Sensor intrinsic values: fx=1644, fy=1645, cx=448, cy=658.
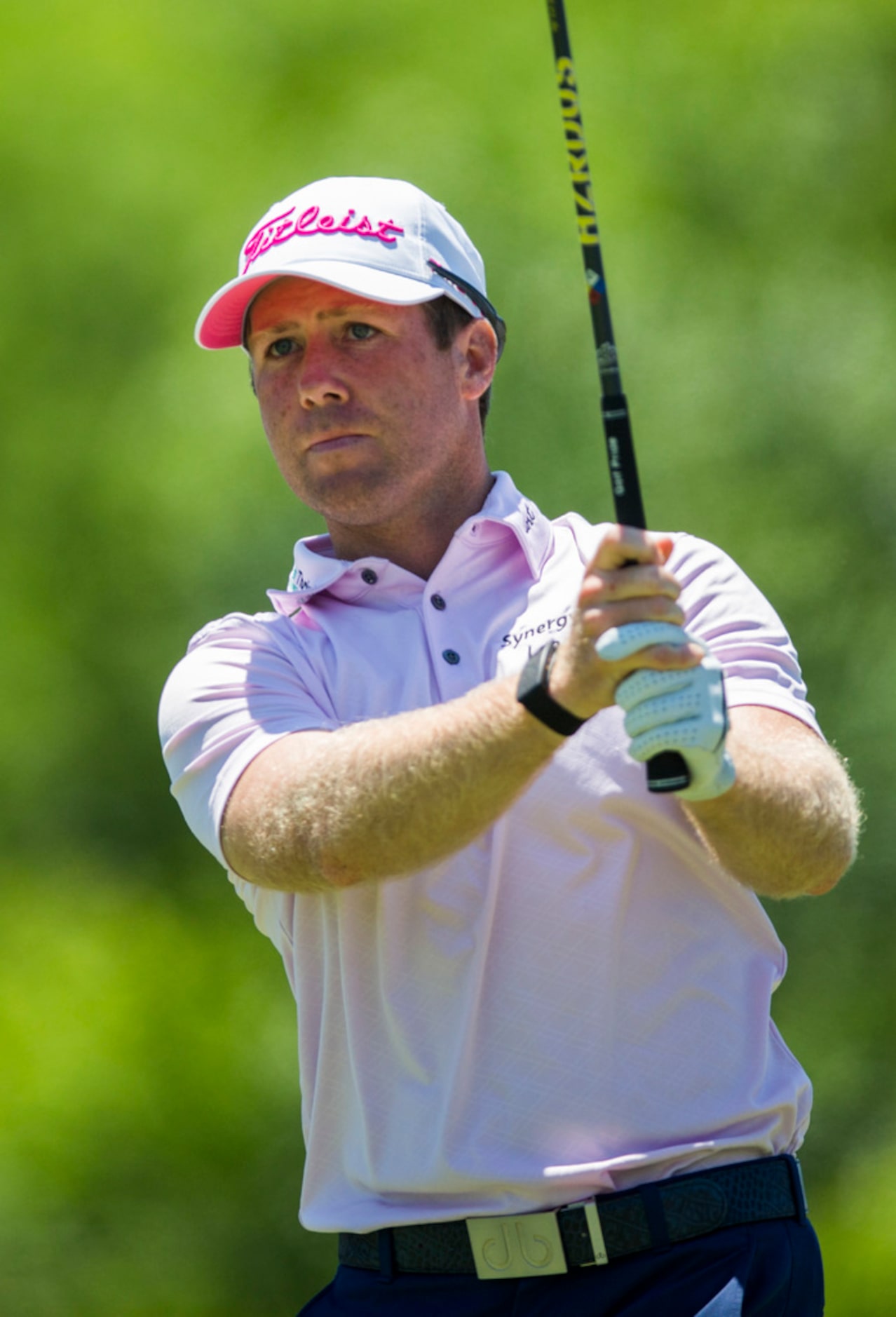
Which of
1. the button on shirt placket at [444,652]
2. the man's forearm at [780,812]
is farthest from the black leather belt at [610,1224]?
the button on shirt placket at [444,652]

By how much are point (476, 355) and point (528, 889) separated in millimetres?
805

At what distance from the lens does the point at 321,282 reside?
1.99 meters

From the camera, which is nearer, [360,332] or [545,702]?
[545,702]

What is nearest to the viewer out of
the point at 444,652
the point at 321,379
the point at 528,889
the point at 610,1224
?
the point at 610,1224

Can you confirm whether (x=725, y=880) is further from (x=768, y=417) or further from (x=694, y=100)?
(x=694, y=100)

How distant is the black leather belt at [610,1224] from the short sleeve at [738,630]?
0.47 meters

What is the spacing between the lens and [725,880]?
1733 millimetres

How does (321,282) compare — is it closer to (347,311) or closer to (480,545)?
(347,311)

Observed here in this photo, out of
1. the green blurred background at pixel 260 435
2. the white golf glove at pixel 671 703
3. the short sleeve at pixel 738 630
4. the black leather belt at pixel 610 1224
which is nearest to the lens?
the white golf glove at pixel 671 703

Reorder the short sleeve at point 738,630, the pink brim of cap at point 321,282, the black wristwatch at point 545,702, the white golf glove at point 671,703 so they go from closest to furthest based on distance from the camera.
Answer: the white golf glove at point 671,703
the black wristwatch at point 545,702
the short sleeve at point 738,630
the pink brim of cap at point 321,282

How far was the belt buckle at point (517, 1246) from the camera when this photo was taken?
1.61 meters

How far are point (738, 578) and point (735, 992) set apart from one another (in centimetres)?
46

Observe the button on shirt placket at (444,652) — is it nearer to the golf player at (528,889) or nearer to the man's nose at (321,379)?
the golf player at (528,889)

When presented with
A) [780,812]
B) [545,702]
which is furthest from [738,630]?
[545,702]
